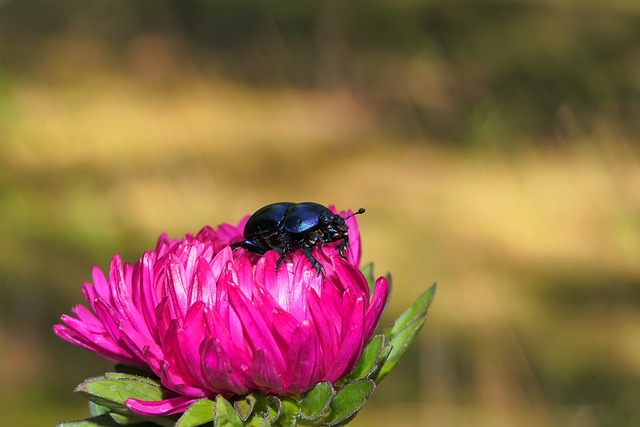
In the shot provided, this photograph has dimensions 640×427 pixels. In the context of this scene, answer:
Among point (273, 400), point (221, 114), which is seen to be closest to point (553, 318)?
point (221, 114)

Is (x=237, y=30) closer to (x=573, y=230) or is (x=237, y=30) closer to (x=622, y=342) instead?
(x=573, y=230)

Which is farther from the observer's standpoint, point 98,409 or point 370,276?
point 370,276

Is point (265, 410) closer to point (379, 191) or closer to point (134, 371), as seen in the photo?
point (134, 371)

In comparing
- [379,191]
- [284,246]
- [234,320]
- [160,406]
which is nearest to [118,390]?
[160,406]

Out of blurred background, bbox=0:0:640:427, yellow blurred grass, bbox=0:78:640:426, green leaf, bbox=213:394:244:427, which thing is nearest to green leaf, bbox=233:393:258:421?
green leaf, bbox=213:394:244:427

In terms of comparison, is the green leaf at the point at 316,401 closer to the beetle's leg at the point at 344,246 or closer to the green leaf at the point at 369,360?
the green leaf at the point at 369,360

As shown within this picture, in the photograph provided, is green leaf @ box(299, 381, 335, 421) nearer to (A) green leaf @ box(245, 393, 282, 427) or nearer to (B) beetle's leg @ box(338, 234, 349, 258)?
(A) green leaf @ box(245, 393, 282, 427)
